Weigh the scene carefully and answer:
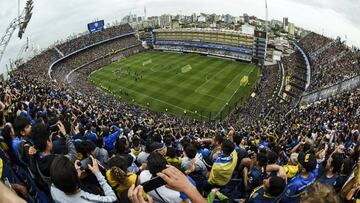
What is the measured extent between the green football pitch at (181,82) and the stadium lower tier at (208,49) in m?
2.65

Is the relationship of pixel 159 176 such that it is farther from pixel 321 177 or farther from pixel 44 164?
pixel 321 177

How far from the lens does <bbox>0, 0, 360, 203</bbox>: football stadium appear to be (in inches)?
214

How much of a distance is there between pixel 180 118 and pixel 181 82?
59.2ft

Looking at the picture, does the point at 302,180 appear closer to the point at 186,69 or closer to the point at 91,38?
the point at 186,69

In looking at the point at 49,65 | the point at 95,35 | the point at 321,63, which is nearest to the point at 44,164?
the point at 321,63

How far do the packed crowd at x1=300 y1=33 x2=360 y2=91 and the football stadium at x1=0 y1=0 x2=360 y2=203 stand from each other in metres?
0.29

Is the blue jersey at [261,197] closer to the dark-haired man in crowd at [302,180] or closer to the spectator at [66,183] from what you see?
the dark-haired man in crowd at [302,180]

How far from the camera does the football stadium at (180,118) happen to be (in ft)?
17.9

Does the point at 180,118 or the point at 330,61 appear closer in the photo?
the point at 180,118

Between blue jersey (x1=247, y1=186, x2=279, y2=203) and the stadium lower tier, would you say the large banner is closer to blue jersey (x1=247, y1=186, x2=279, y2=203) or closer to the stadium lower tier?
the stadium lower tier

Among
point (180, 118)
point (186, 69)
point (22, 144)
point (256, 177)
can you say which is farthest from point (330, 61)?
point (22, 144)

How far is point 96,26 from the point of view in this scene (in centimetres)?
9575

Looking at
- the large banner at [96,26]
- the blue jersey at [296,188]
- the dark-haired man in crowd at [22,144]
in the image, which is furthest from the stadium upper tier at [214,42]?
the dark-haired man in crowd at [22,144]

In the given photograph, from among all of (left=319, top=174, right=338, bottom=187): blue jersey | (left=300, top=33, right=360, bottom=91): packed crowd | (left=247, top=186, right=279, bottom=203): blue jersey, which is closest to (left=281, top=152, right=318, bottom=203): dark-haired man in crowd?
(left=319, top=174, right=338, bottom=187): blue jersey
